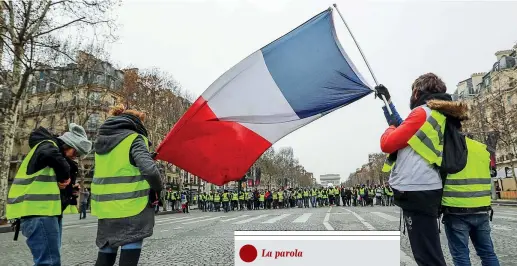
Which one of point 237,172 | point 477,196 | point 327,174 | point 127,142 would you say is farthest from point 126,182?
point 327,174

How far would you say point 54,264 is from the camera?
10.4 feet

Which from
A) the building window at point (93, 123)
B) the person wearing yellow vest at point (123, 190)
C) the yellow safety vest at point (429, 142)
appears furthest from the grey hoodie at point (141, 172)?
the building window at point (93, 123)

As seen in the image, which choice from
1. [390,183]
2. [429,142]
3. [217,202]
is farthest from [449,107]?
[217,202]

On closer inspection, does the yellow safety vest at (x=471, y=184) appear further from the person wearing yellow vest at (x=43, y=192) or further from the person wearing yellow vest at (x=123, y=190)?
the person wearing yellow vest at (x=43, y=192)

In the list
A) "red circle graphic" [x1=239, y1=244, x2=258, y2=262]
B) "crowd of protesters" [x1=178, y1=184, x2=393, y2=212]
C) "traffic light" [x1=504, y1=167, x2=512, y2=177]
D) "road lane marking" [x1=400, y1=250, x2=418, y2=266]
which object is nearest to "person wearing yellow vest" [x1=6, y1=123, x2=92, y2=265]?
"red circle graphic" [x1=239, y1=244, x2=258, y2=262]

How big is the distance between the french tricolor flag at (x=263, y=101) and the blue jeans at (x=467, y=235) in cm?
123

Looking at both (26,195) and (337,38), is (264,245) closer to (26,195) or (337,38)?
(337,38)

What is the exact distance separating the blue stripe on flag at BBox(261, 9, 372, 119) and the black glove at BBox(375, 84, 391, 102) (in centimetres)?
42

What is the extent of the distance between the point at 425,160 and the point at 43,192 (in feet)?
10.1

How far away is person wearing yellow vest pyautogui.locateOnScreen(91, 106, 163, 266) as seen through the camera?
256 centimetres

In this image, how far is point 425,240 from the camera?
223 cm

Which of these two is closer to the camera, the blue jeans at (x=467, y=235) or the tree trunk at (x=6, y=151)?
the blue jeans at (x=467, y=235)

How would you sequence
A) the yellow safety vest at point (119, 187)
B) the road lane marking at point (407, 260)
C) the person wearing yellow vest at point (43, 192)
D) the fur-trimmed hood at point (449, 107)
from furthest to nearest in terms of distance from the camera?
1. the road lane marking at point (407, 260)
2. the person wearing yellow vest at point (43, 192)
3. the yellow safety vest at point (119, 187)
4. the fur-trimmed hood at point (449, 107)

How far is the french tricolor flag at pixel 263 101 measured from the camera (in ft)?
10.1
